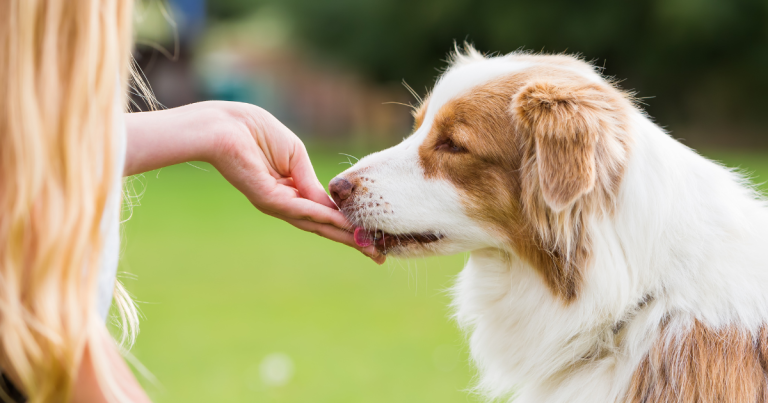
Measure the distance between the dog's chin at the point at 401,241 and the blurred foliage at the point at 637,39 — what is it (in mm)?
17974

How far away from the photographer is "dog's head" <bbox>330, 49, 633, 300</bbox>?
247 cm

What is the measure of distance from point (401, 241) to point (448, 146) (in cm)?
42

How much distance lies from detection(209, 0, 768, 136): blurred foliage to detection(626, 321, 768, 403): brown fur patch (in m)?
18.4

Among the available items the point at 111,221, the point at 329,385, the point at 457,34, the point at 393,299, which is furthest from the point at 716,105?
the point at 111,221

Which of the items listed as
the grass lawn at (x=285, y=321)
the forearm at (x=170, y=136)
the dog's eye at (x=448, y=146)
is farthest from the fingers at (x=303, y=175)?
the grass lawn at (x=285, y=321)

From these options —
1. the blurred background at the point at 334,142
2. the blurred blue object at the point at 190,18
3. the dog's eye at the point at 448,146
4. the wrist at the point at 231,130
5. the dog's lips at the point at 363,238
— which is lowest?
the blurred blue object at the point at 190,18

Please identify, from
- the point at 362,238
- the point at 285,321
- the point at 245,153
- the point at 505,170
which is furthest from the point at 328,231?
the point at 285,321

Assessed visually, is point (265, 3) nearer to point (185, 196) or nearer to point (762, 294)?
point (185, 196)

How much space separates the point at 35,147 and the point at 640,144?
6.26 ft

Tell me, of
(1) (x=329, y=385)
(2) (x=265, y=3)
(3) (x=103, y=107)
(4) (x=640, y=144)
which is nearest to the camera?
(3) (x=103, y=107)

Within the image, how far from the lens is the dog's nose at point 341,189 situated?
2838mm

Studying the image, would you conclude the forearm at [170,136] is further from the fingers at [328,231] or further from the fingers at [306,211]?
the fingers at [328,231]

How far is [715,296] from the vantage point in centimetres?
234

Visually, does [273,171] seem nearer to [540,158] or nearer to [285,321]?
[540,158]
